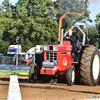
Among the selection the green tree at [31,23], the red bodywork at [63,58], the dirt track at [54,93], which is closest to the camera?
the dirt track at [54,93]

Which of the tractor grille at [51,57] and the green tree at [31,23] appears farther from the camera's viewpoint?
the green tree at [31,23]

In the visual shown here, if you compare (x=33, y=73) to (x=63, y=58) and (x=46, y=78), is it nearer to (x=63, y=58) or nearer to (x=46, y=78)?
(x=46, y=78)

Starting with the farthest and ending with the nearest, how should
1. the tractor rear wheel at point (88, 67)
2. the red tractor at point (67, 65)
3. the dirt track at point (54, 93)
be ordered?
the tractor rear wheel at point (88, 67) < the red tractor at point (67, 65) < the dirt track at point (54, 93)

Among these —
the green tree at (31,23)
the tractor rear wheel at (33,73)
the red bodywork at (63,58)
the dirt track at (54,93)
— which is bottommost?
the dirt track at (54,93)

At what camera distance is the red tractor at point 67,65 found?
9.95m

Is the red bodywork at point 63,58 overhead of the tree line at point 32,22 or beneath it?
beneath

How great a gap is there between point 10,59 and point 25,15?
37.8ft

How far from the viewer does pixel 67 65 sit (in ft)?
34.6

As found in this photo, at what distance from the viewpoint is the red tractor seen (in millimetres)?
9953

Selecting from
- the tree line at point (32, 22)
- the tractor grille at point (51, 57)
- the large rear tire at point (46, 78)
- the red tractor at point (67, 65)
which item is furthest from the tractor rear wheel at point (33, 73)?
the tree line at point (32, 22)

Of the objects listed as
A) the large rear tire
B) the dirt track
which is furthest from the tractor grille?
the dirt track

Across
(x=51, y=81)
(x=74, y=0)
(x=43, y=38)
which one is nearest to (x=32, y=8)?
(x=43, y=38)

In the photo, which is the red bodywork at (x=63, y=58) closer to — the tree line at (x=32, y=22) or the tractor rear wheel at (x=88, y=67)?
the tractor rear wheel at (x=88, y=67)

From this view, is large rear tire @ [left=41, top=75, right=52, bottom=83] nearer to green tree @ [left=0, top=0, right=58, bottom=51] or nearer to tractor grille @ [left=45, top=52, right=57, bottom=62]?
tractor grille @ [left=45, top=52, right=57, bottom=62]
